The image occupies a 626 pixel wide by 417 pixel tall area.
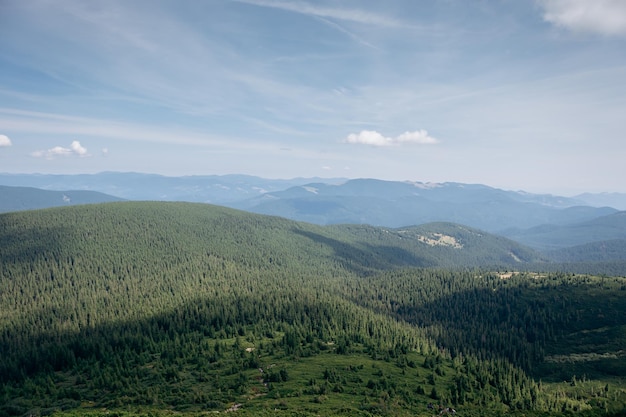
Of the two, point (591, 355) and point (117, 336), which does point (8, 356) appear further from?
point (591, 355)

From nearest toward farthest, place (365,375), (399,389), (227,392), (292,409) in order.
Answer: (292,409)
(227,392)
(399,389)
(365,375)

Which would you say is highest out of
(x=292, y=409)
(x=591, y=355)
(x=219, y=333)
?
(x=292, y=409)

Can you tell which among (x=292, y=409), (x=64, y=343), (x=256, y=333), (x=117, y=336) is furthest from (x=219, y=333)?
(x=292, y=409)

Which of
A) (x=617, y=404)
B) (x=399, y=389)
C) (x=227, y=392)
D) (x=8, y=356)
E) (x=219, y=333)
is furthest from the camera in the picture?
(x=219, y=333)

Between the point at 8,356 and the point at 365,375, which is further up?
the point at 365,375

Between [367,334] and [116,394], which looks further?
[367,334]

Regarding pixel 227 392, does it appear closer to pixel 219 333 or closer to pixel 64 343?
pixel 219 333

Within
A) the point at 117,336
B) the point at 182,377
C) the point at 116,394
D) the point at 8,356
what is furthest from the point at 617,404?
the point at 8,356

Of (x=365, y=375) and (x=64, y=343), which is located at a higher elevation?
(x=365, y=375)

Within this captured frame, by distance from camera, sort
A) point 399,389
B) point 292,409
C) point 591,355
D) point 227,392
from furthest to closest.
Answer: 1. point 591,355
2. point 399,389
3. point 227,392
4. point 292,409
